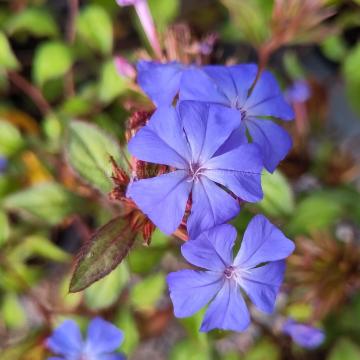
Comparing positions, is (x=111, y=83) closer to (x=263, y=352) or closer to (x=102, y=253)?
(x=102, y=253)

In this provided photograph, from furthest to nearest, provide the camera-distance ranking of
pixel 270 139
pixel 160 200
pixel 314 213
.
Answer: pixel 314 213, pixel 270 139, pixel 160 200

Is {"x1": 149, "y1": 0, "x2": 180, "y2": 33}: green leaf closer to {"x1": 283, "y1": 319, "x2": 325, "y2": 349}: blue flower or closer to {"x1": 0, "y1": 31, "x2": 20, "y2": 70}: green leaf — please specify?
{"x1": 0, "y1": 31, "x2": 20, "y2": 70}: green leaf

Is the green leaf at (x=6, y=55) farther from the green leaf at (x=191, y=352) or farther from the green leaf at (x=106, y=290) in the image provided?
the green leaf at (x=191, y=352)

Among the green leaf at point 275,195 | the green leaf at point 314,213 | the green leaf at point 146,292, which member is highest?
the green leaf at point 275,195

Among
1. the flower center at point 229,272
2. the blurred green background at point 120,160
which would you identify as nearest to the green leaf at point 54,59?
the blurred green background at point 120,160

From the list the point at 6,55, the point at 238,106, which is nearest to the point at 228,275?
the point at 238,106

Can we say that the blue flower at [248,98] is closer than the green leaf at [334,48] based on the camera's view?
Yes

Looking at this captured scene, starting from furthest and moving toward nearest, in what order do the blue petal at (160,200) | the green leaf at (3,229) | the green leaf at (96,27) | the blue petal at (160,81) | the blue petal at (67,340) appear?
the green leaf at (96,27), the green leaf at (3,229), the blue petal at (67,340), the blue petal at (160,81), the blue petal at (160,200)

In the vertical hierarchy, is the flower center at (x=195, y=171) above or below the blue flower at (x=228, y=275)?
above
